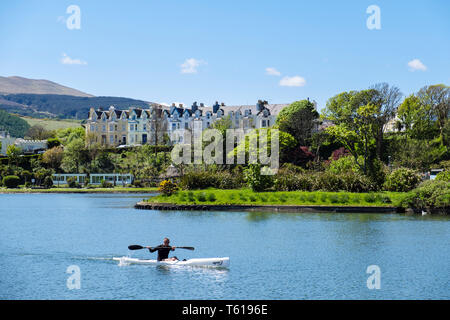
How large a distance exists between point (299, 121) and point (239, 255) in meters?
85.0

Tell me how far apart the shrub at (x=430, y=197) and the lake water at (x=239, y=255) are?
15.1 ft

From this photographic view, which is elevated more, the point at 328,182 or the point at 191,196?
the point at 328,182

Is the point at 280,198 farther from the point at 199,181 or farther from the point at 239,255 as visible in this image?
the point at 239,255

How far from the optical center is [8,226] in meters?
48.3

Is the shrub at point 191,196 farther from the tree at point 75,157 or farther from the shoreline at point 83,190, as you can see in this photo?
the tree at point 75,157

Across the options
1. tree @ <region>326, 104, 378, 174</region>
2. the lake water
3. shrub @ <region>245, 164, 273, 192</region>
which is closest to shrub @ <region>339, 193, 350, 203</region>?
the lake water

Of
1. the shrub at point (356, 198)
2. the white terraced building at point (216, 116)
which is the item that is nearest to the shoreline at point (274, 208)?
the shrub at point (356, 198)

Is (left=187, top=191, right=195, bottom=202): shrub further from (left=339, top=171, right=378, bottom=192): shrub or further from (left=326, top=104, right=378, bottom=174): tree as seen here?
(left=326, top=104, right=378, bottom=174): tree

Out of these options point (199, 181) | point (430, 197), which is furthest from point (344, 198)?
point (199, 181)

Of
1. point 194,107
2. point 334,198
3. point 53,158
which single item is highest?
point 194,107

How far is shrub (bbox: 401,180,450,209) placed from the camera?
54344 mm

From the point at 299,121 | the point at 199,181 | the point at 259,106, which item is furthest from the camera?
the point at 259,106

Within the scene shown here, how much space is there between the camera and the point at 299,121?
4547 inches

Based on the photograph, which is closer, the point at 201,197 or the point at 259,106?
the point at 201,197
